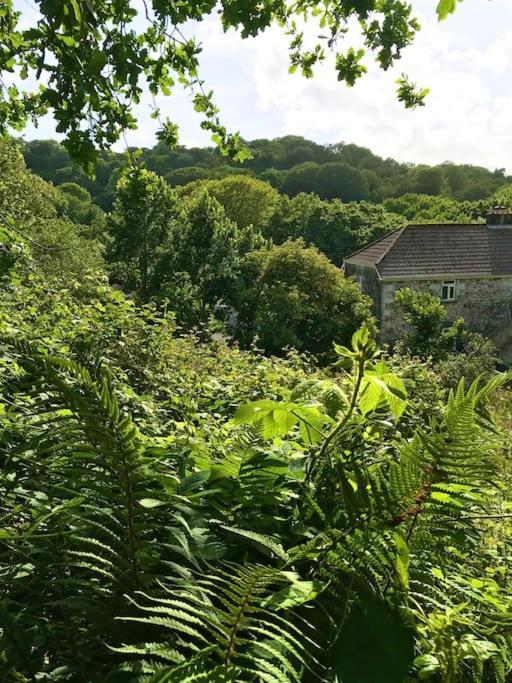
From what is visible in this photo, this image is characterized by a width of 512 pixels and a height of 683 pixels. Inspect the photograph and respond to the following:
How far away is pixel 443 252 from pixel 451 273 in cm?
157

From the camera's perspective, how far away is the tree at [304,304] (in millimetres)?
24422

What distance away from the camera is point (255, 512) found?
1337mm

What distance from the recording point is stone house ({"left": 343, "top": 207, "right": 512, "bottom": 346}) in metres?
28.5

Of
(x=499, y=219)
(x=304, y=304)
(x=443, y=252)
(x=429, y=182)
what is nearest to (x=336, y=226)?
(x=499, y=219)

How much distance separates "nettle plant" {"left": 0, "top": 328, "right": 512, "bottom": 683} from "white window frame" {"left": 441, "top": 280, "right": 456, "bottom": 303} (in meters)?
29.2

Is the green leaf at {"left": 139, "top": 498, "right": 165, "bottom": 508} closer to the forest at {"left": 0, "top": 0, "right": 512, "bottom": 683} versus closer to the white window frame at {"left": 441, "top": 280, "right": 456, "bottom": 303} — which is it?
the forest at {"left": 0, "top": 0, "right": 512, "bottom": 683}

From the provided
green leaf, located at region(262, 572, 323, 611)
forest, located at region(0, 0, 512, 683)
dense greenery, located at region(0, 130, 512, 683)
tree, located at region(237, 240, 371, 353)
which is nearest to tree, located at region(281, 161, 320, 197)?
tree, located at region(237, 240, 371, 353)

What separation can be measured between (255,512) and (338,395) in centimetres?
34

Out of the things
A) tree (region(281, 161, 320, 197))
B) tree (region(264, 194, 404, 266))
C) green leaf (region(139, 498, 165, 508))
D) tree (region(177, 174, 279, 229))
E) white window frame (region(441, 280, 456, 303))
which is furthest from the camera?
tree (region(281, 161, 320, 197))

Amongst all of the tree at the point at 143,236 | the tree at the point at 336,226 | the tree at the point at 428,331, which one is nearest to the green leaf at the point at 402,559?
the tree at the point at 428,331

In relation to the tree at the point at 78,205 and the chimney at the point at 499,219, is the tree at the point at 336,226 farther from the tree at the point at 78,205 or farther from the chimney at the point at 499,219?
the tree at the point at 78,205

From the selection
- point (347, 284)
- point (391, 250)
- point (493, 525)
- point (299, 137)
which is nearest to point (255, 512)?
point (493, 525)

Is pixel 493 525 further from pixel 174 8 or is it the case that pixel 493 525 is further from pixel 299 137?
pixel 299 137

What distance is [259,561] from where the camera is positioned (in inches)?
50.5
